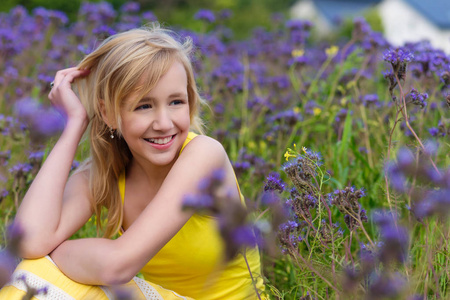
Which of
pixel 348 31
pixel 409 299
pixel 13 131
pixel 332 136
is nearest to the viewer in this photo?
pixel 409 299

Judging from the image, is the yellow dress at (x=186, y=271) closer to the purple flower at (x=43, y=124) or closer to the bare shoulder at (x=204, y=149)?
the bare shoulder at (x=204, y=149)

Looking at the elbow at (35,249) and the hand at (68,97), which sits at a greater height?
the hand at (68,97)

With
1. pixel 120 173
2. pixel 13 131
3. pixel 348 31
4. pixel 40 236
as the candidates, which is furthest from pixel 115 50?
pixel 348 31

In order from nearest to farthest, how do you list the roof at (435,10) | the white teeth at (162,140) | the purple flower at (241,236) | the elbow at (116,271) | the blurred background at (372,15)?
the purple flower at (241,236)
the elbow at (116,271)
the white teeth at (162,140)
the blurred background at (372,15)
the roof at (435,10)

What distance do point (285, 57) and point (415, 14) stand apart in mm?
22669

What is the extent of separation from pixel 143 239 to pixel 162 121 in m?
0.41

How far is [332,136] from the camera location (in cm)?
333

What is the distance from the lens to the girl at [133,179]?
1685 millimetres

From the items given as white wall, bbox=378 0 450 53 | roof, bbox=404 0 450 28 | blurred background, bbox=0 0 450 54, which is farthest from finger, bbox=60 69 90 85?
roof, bbox=404 0 450 28

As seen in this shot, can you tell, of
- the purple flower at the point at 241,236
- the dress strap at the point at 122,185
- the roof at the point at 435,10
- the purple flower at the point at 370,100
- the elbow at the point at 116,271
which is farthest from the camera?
the roof at the point at 435,10

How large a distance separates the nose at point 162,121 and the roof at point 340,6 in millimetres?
30002

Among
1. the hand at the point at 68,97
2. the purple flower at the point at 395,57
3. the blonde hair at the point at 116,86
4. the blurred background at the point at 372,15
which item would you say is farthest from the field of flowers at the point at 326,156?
the blurred background at the point at 372,15

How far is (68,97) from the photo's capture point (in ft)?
6.93

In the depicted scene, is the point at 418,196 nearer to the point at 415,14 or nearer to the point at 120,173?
the point at 120,173
